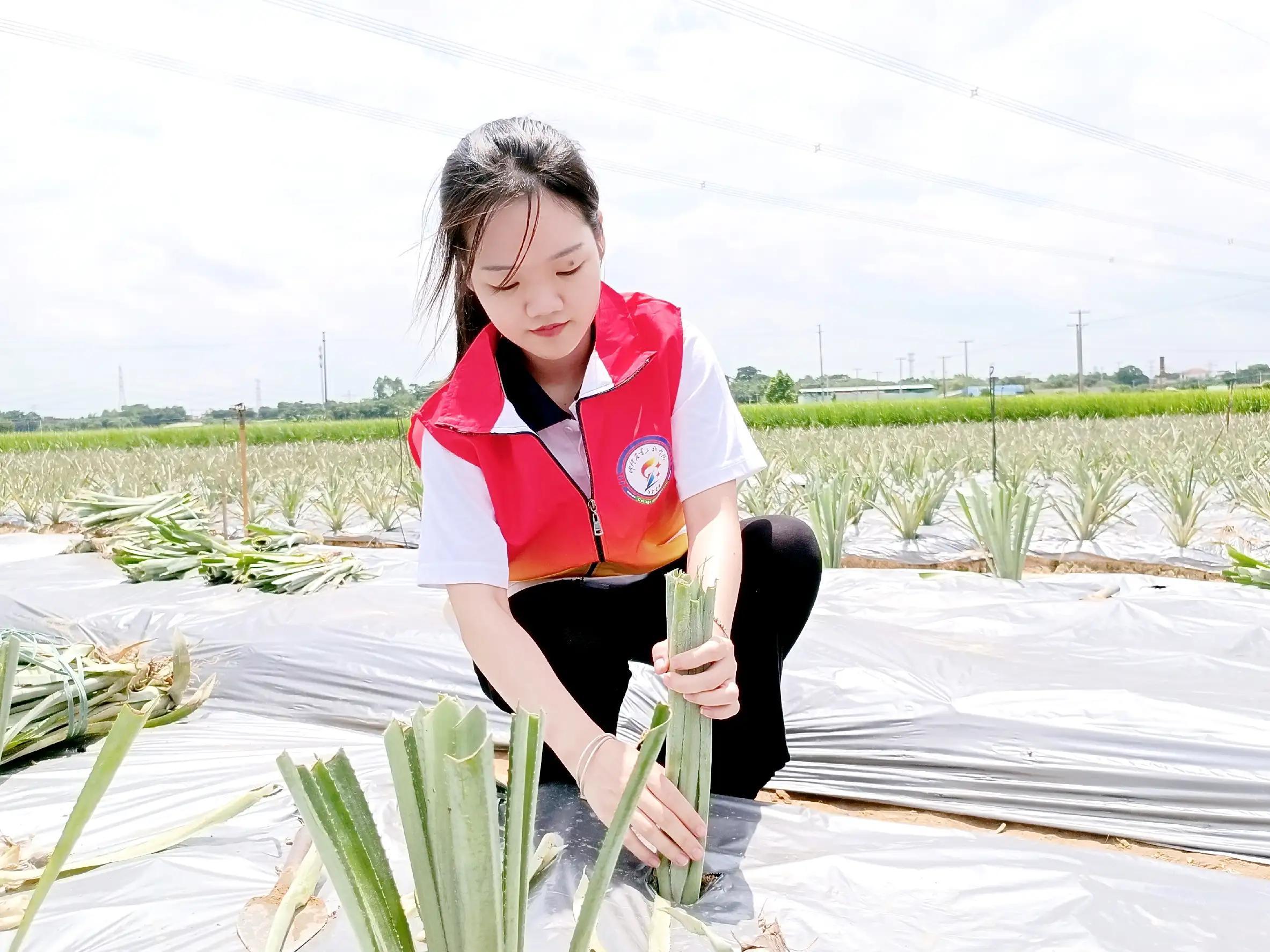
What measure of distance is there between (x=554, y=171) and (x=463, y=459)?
0.39 m

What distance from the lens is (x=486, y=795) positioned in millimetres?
579

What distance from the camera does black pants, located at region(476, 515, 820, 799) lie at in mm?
1263

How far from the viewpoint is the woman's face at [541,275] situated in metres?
1.03

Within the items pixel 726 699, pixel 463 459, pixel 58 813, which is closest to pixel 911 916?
pixel 726 699

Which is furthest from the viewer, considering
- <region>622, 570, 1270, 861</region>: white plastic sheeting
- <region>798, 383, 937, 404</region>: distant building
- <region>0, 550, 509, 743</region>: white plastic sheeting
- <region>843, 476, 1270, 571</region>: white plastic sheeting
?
<region>798, 383, 937, 404</region>: distant building

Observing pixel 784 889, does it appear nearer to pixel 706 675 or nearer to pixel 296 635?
pixel 706 675

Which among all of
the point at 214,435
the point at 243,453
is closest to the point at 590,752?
the point at 243,453

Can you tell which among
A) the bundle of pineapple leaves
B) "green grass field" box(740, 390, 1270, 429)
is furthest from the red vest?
"green grass field" box(740, 390, 1270, 429)

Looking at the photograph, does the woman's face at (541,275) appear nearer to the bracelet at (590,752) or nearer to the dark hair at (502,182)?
the dark hair at (502,182)

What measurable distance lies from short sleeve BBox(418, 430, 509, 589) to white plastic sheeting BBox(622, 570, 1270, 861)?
734mm

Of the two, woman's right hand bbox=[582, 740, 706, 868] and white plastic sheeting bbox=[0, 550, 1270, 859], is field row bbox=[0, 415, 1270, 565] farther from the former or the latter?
woman's right hand bbox=[582, 740, 706, 868]

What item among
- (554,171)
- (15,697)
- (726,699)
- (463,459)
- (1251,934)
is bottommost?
(1251,934)

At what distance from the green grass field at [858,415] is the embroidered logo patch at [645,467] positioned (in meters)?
13.8

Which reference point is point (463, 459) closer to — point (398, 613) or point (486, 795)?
point (486, 795)
